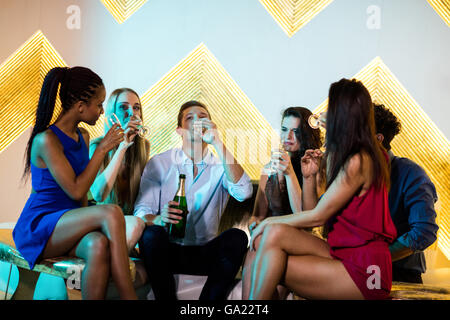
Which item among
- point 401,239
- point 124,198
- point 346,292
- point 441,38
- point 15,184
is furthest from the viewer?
point 15,184

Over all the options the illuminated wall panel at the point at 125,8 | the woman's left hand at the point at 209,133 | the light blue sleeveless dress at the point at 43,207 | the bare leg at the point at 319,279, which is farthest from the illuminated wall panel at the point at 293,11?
the bare leg at the point at 319,279

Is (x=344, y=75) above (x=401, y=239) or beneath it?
above

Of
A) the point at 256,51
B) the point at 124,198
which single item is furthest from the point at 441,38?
the point at 124,198

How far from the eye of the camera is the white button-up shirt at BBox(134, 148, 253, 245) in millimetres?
2494

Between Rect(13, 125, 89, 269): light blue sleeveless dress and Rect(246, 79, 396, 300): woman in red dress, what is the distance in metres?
0.93

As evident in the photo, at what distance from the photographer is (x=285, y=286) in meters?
1.92

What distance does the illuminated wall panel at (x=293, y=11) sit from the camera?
3334 millimetres

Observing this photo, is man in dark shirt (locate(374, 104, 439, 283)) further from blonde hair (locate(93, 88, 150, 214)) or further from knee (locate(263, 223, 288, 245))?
blonde hair (locate(93, 88, 150, 214))

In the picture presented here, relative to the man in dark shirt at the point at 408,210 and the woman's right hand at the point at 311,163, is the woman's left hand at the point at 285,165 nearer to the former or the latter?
the woman's right hand at the point at 311,163

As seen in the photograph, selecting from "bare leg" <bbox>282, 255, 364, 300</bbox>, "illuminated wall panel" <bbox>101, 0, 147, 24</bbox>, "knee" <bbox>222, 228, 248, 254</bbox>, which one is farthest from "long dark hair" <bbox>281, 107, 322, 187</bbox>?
"illuminated wall panel" <bbox>101, 0, 147, 24</bbox>

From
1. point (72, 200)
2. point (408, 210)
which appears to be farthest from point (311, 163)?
point (72, 200)

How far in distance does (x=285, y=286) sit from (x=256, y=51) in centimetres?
198

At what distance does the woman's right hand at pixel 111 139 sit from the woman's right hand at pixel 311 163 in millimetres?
929

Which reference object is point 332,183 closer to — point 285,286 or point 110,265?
point 285,286
